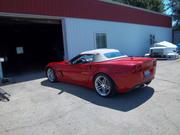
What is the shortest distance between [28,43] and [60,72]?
12295 mm

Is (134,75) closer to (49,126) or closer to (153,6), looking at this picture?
(49,126)

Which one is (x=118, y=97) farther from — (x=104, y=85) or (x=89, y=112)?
(x=89, y=112)

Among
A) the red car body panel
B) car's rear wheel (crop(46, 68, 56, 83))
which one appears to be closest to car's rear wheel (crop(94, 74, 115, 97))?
the red car body panel

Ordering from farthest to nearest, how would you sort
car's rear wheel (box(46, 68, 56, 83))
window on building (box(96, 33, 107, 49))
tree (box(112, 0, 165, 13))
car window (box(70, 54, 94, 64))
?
tree (box(112, 0, 165, 13)), window on building (box(96, 33, 107, 49)), car's rear wheel (box(46, 68, 56, 83)), car window (box(70, 54, 94, 64))

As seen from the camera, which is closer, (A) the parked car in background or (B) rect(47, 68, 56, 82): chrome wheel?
(B) rect(47, 68, 56, 82): chrome wheel

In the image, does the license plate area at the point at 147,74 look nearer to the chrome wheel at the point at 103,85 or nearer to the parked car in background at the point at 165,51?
the chrome wheel at the point at 103,85

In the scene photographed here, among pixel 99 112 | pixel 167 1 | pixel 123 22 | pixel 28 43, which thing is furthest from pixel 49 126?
pixel 167 1

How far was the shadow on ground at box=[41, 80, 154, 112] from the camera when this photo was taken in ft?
15.4

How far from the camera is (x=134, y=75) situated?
4.84 meters

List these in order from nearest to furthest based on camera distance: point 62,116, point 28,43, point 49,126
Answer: point 49,126 < point 62,116 < point 28,43

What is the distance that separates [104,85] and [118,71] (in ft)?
2.27

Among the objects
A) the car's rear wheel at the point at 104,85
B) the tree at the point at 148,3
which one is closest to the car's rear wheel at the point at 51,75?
the car's rear wheel at the point at 104,85

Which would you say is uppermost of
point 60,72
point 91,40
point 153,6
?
point 153,6

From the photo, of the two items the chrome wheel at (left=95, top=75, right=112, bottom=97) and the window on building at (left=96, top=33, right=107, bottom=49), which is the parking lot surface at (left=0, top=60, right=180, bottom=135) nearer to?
the chrome wheel at (left=95, top=75, right=112, bottom=97)
